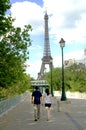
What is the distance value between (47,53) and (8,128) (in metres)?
114

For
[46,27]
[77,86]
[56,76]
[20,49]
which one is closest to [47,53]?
[46,27]

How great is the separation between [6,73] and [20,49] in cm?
172

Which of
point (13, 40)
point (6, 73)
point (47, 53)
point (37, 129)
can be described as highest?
point (47, 53)

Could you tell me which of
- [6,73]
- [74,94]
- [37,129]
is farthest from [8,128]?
[74,94]

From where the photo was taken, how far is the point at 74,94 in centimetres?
8062

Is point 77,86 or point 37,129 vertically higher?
point 77,86

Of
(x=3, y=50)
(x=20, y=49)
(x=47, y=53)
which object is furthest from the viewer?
(x=47, y=53)

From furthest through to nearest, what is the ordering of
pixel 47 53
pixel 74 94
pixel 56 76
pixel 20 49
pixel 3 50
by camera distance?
pixel 47 53, pixel 56 76, pixel 74 94, pixel 20 49, pixel 3 50

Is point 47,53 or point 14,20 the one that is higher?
point 47,53

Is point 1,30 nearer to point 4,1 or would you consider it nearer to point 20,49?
point 4,1

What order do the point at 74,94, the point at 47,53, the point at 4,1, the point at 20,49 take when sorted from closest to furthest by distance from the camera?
the point at 4,1
the point at 20,49
the point at 74,94
the point at 47,53

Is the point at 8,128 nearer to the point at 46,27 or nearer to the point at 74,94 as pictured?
the point at 74,94

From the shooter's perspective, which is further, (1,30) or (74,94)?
(74,94)

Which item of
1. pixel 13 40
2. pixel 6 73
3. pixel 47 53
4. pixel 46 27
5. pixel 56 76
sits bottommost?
pixel 6 73
